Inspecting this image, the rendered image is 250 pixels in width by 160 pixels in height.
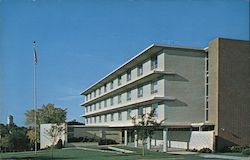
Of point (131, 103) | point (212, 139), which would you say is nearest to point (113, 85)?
point (131, 103)

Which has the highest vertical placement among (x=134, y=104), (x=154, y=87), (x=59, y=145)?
(x=154, y=87)

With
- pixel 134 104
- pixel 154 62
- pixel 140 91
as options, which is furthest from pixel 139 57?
pixel 134 104

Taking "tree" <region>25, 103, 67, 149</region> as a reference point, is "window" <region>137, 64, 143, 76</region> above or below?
above

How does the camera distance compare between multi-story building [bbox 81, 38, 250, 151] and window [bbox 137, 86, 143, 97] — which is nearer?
multi-story building [bbox 81, 38, 250, 151]

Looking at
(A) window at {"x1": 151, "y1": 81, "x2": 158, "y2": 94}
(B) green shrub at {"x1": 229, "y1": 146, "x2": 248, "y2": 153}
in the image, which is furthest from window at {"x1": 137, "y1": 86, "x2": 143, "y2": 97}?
(B) green shrub at {"x1": 229, "y1": 146, "x2": 248, "y2": 153}

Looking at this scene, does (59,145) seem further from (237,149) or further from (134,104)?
(237,149)

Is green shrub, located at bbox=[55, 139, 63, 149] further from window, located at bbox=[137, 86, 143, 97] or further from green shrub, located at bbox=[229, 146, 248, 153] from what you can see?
green shrub, located at bbox=[229, 146, 248, 153]

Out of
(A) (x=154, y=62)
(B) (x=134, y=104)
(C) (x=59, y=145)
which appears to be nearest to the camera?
(A) (x=154, y=62)

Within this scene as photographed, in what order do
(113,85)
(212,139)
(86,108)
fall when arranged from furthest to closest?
1. (86,108)
2. (113,85)
3. (212,139)

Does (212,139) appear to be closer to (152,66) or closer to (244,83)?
(244,83)

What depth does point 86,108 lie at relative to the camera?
2243 inches

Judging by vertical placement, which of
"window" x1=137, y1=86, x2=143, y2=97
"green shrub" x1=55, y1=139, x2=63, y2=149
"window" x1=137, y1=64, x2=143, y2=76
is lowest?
"green shrub" x1=55, y1=139, x2=63, y2=149

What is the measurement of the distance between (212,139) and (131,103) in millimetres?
10181

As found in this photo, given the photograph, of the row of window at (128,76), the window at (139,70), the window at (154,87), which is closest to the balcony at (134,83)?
the window at (154,87)
